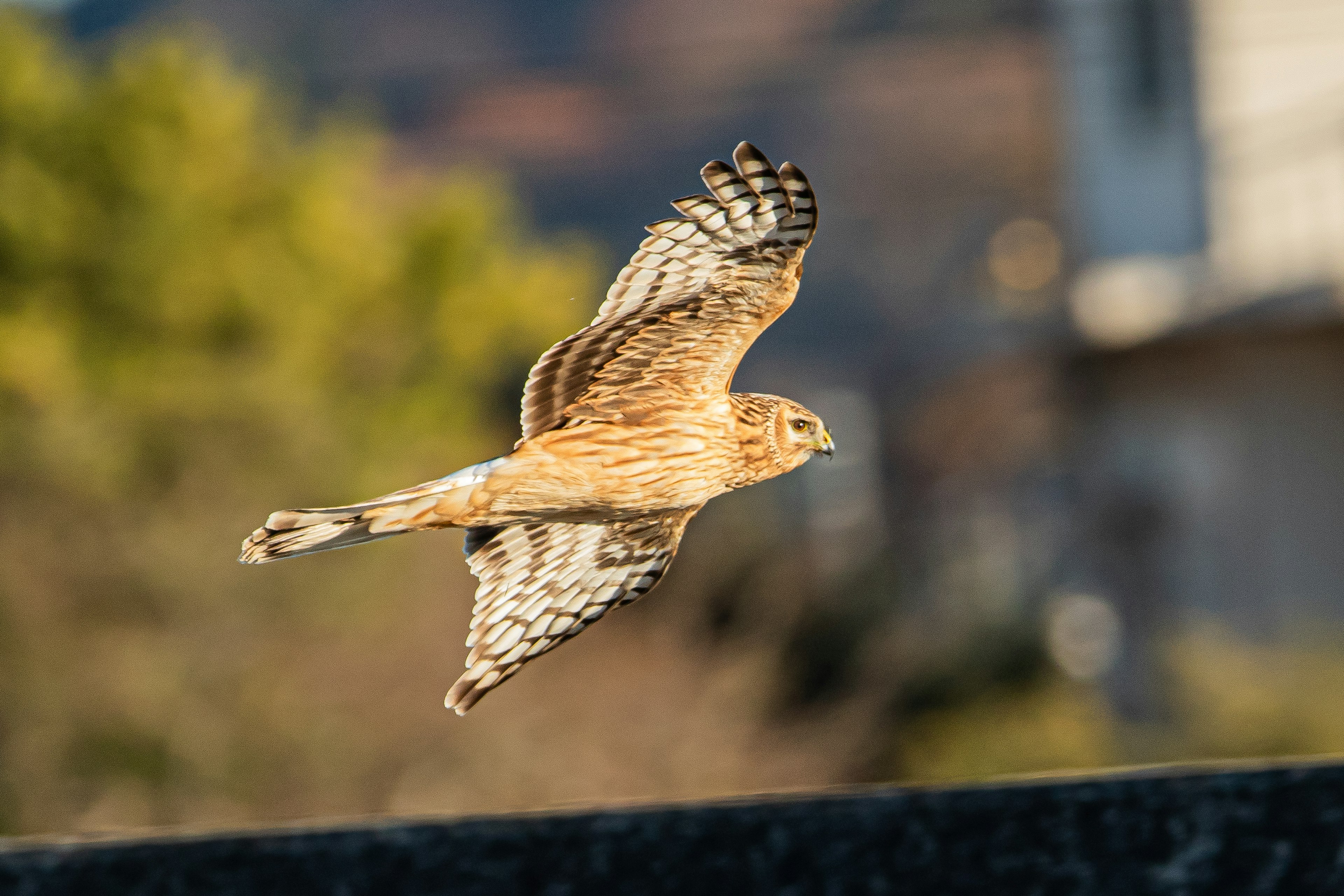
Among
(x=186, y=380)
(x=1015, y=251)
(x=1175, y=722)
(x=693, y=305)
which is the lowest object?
(x=1175, y=722)

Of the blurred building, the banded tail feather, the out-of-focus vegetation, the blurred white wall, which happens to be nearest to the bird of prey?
the banded tail feather

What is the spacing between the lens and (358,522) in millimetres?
1295

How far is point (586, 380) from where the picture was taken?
4.81ft

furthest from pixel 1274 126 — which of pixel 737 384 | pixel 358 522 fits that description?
pixel 358 522

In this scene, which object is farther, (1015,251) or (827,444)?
(1015,251)

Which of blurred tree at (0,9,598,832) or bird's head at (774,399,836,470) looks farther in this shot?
blurred tree at (0,9,598,832)

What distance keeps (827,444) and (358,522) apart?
18.9 inches

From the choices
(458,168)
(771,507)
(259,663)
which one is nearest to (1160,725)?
(771,507)

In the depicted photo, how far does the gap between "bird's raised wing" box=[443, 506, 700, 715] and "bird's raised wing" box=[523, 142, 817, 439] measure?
0.42ft

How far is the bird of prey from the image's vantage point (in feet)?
4.36

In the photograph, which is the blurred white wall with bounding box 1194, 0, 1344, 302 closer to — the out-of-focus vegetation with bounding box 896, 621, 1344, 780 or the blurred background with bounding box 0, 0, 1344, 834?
the blurred background with bounding box 0, 0, 1344, 834

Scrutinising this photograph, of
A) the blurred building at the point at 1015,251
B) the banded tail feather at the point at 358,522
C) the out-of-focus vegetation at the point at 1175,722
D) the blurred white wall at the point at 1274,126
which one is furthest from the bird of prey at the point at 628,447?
the blurred white wall at the point at 1274,126

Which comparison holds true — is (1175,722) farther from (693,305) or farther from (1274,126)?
(693,305)

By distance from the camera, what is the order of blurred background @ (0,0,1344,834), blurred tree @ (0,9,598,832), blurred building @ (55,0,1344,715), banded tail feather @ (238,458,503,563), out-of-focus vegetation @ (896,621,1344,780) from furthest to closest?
blurred building @ (55,0,1344,715), out-of-focus vegetation @ (896,621,1344,780), blurred background @ (0,0,1344,834), blurred tree @ (0,9,598,832), banded tail feather @ (238,458,503,563)
